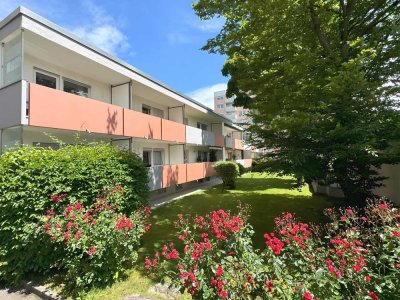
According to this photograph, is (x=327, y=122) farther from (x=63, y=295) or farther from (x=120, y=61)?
(x=120, y=61)

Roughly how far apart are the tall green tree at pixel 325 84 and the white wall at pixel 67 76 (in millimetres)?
6359

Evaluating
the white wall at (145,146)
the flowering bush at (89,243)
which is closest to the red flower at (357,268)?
the flowering bush at (89,243)

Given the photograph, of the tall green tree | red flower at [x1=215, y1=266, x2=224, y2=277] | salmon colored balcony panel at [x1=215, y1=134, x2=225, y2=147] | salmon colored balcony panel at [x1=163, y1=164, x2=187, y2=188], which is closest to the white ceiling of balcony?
the tall green tree

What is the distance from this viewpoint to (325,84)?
7516mm

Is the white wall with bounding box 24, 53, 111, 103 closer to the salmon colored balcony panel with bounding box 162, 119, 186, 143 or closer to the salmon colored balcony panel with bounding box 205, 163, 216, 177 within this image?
the salmon colored balcony panel with bounding box 162, 119, 186, 143

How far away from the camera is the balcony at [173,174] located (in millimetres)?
13563

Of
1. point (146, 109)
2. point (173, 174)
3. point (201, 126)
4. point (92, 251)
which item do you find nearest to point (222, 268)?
point (92, 251)

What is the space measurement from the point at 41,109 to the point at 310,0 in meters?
9.66

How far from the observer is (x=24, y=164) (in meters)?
5.97

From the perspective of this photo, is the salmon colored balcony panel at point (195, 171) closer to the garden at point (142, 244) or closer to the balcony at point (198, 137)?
the balcony at point (198, 137)

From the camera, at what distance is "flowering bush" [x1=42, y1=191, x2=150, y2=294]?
15.8 feet

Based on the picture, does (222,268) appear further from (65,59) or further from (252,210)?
(65,59)

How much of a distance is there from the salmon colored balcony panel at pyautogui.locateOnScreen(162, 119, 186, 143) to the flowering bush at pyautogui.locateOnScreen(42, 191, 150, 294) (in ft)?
32.5

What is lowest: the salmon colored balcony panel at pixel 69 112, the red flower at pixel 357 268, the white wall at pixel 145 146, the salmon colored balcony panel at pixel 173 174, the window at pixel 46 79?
the red flower at pixel 357 268
